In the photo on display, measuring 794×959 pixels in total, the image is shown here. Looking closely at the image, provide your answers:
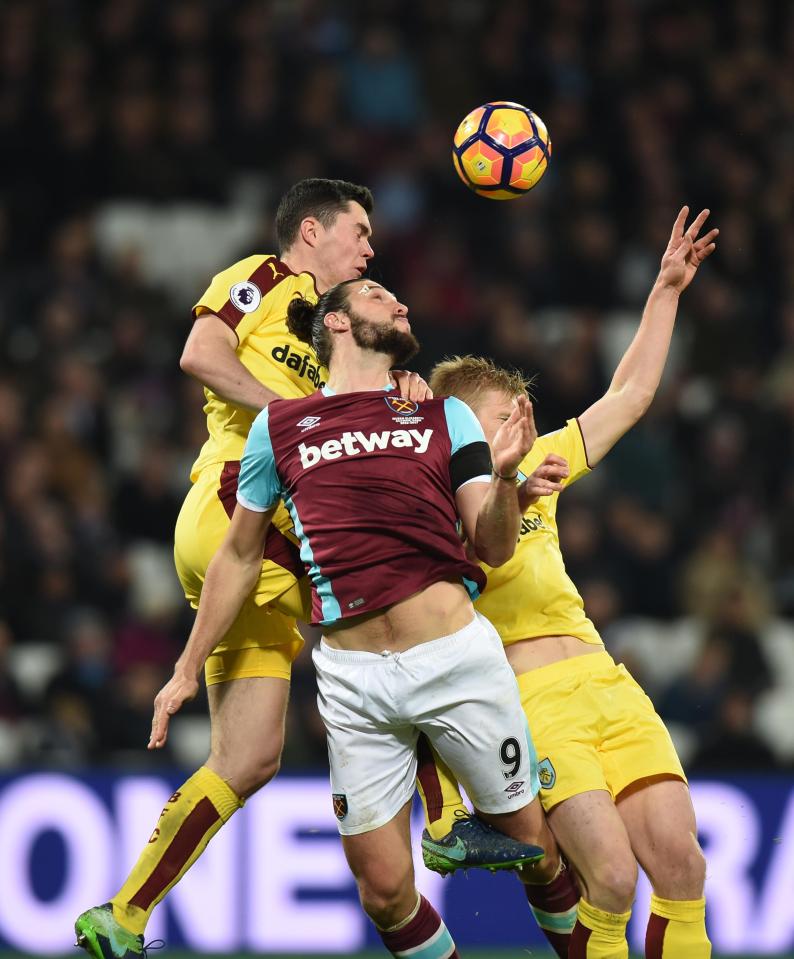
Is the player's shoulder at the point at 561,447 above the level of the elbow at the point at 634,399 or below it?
below

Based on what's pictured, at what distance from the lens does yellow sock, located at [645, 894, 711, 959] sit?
4980mm

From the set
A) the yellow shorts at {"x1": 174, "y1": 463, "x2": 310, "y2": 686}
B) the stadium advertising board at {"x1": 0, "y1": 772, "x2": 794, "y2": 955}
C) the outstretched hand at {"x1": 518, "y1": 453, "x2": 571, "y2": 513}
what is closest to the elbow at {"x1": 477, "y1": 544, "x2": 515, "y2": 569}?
the outstretched hand at {"x1": 518, "y1": 453, "x2": 571, "y2": 513}

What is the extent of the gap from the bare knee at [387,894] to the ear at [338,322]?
159cm

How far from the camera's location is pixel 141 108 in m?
11.2

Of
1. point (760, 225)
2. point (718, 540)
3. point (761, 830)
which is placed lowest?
point (761, 830)

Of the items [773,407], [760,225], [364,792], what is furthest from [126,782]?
[760,225]

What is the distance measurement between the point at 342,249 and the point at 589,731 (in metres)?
1.79

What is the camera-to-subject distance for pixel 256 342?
5.48 metres

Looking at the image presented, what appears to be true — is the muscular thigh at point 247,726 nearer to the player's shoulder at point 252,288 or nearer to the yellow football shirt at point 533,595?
the yellow football shirt at point 533,595

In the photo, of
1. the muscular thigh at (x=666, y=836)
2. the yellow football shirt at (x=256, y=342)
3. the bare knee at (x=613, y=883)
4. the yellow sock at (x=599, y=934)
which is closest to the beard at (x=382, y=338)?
the yellow football shirt at (x=256, y=342)

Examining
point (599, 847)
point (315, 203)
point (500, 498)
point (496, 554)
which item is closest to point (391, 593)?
point (496, 554)

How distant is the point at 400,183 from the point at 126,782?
4960mm

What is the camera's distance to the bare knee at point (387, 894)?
4.91m

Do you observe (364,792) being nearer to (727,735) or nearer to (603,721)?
(603,721)
